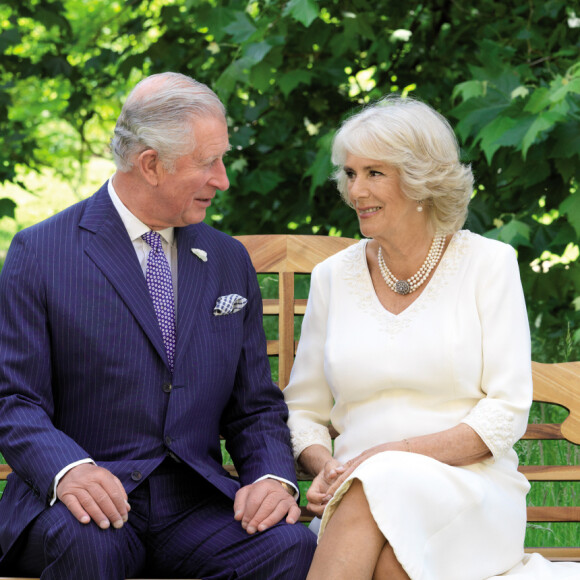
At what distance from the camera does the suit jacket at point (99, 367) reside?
2328 mm

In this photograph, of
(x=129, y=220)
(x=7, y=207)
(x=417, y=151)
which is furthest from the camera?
(x=7, y=207)

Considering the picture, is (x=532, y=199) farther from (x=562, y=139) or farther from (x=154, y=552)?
(x=154, y=552)

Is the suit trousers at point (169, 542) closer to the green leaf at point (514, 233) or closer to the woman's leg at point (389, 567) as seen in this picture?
the woman's leg at point (389, 567)

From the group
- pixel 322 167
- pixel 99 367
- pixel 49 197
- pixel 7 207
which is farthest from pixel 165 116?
pixel 49 197

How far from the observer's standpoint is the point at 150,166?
2551 mm

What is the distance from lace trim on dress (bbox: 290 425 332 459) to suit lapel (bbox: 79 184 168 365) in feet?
1.64

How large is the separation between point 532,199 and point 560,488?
1.15 metres

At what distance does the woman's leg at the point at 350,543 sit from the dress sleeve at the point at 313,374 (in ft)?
1.84

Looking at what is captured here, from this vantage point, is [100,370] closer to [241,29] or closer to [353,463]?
[353,463]

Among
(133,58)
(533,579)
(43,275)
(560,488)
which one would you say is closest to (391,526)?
(533,579)

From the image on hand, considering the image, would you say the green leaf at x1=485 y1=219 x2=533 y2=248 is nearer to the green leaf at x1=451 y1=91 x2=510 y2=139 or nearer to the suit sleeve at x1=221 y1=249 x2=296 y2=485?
the green leaf at x1=451 y1=91 x2=510 y2=139

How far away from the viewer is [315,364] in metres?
2.81

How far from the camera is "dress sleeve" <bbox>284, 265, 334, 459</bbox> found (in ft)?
9.21

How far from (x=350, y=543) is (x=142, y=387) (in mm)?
649
